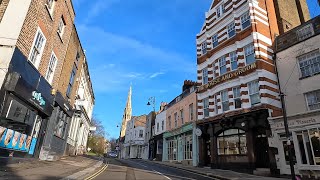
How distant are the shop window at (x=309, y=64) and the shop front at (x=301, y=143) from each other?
3.51 metres

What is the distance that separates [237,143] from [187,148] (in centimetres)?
905

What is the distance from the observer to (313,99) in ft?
55.6

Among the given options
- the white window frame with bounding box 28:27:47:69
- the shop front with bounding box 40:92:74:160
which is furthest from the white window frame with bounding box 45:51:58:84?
the white window frame with bounding box 28:27:47:69

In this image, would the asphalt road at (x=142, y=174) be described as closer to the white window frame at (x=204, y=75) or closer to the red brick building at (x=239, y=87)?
the red brick building at (x=239, y=87)

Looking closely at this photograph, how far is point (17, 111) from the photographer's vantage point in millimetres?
11500

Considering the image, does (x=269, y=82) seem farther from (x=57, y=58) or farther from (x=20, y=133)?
(x=20, y=133)

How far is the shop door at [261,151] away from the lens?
18580 millimetres

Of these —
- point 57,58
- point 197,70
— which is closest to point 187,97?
point 197,70

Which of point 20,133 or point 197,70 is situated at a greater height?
point 197,70

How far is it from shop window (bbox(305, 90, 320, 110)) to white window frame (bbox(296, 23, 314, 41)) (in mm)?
4416

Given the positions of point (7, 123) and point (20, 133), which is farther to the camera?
point (20, 133)

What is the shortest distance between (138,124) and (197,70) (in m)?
42.6

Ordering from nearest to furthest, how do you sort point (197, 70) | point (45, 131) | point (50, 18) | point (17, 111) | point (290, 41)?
point (17, 111), point (50, 18), point (45, 131), point (290, 41), point (197, 70)

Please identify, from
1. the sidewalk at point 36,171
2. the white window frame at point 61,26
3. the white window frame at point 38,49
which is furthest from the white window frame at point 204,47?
the sidewalk at point 36,171
